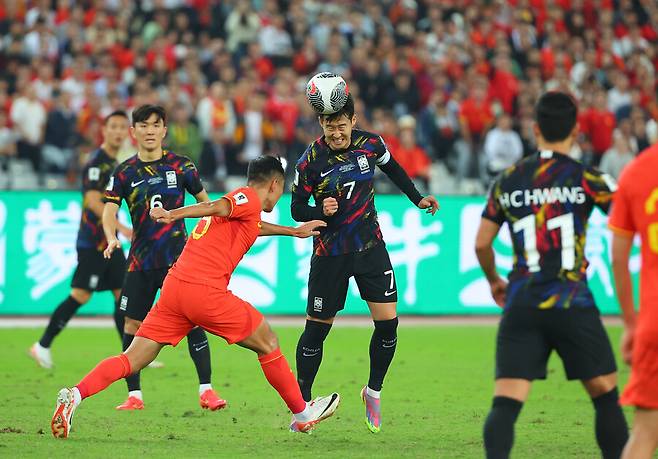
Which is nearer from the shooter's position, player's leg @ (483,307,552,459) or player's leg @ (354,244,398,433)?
player's leg @ (483,307,552,459)

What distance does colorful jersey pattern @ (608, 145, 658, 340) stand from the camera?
521cm

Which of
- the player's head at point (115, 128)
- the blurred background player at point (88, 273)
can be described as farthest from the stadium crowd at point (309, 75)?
the player's head at point (115, 128)

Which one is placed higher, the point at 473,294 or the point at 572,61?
the point at 572,61

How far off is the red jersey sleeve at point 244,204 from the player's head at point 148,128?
165cm

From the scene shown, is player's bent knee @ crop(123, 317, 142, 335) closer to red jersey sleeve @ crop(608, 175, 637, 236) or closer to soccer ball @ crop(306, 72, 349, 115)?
soccer ball @ crop(306, 72, 349, 115)

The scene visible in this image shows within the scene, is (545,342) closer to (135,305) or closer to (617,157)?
(135,305)

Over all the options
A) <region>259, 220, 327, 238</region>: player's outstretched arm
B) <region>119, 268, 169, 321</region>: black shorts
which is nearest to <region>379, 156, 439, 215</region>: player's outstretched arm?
<region>259, 220, 327, 238</region>: player's outstretched arm

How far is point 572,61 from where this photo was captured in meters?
23.7

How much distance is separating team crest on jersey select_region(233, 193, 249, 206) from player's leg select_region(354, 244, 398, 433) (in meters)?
1.19

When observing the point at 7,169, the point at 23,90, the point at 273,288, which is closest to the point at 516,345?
the point at 273,288

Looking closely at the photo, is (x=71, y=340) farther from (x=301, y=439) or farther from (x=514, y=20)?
(x=514, y=20)

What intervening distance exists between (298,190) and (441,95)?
12.3 metres

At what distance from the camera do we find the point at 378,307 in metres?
8.48

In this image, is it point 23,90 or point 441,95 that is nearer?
point 23,90
